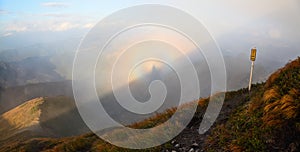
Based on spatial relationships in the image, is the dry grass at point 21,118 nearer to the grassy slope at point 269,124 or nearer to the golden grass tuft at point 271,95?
the grassy slope at point 269,124

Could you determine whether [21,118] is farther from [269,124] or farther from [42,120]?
[269,124]

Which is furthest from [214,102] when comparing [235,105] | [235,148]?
[235,148]

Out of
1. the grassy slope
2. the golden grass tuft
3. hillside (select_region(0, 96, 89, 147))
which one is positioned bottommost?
the grassy slope

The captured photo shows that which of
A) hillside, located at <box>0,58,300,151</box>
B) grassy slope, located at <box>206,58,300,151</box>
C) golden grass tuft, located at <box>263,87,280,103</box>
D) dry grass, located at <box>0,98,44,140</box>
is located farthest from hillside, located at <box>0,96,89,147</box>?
golden grass tuft, located at <box>263,87,280,103</box>

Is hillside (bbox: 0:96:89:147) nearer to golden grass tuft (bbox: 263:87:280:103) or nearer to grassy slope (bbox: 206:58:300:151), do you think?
grassy slope (bbox: 206:58:300:151)

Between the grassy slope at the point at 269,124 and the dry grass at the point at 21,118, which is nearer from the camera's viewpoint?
the grassy slope at the point at 269,124

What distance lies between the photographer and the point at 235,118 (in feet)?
44.5

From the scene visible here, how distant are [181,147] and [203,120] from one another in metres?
2.85

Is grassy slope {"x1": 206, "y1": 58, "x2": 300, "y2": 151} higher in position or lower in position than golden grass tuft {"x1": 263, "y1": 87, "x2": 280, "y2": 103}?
lower

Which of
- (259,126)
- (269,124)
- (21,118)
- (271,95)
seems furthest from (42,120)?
(269,124)

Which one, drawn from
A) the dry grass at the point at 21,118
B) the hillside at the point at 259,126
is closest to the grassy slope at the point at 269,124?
the hillside at the point at 259,126

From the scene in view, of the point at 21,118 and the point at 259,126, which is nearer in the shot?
the point at 259,126

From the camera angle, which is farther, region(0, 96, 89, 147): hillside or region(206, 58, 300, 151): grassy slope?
region(0, 96, 89, 147): hillside

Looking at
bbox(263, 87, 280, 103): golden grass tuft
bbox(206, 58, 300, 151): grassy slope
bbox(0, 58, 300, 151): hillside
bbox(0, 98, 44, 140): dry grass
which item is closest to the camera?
bbox(206, 58, 300, 151): grassy slope
